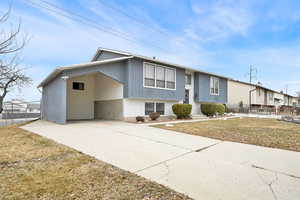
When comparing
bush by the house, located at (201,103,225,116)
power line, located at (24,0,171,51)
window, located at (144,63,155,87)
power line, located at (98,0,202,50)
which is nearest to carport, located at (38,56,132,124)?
window, located at (144,63,155,87)

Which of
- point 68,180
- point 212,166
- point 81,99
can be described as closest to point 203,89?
point 81,99

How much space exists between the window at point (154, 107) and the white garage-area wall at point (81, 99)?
5.58 m

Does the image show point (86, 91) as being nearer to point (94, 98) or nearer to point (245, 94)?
point (94, 98)

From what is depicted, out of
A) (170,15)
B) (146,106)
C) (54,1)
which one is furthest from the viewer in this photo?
(170,15)

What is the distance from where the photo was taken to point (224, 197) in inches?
95.0

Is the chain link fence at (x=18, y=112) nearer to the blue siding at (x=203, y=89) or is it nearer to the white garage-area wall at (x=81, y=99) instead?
the white garage-area wall at (x=81, y=99)

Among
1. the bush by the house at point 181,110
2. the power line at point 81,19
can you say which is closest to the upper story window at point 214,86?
the bush by the house at point 181,110

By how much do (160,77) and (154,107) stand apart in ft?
8.71

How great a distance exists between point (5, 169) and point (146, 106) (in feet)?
35.9

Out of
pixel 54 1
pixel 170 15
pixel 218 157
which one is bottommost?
pixel 218 157

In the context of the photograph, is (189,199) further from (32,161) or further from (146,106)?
(146,106)

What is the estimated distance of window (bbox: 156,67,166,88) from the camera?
1415 cm

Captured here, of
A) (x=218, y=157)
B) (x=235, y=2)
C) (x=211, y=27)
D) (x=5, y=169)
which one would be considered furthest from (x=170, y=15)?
(x=5, y=169)

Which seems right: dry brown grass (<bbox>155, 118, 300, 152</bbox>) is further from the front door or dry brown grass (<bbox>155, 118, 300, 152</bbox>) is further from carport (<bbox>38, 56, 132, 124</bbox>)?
the front door
